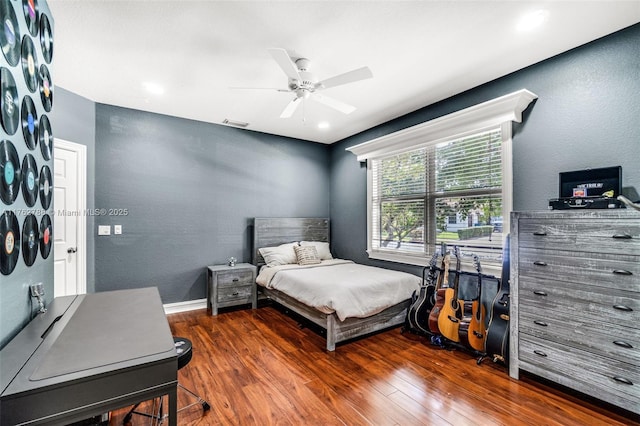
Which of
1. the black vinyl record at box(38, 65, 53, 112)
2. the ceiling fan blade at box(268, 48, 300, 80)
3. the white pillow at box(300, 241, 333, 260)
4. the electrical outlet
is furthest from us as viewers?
the white pillow at box(300, 241, 333, 260)

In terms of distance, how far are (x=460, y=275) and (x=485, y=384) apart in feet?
3.87

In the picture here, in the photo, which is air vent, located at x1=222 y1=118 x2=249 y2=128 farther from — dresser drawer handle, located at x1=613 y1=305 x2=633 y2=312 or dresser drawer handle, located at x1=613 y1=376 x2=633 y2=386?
dresser drawer handle, located at x1=613 y1=376 x2=633 y2=386

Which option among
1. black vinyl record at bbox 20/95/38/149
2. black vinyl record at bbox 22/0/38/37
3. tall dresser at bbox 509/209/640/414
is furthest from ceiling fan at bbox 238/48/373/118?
tall dresser at bbox 509/209/640/414

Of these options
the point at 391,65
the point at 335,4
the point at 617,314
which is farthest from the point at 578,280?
the point at 335,4

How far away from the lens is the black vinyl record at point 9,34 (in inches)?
46.1

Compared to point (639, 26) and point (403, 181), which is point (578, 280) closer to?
point (639, 26)

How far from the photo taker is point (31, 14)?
1.48m

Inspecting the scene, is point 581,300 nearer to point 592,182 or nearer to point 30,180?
point 592,182

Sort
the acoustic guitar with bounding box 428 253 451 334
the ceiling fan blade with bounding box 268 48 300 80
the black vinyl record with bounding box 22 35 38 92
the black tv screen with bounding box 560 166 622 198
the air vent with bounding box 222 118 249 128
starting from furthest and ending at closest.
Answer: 1. the air vent with bounding box 222 118 249 128
2. the acoustic guitar with bounding box 428 253 451 334
3. the black tv screen with bounding box 560 166 622 198
4. the ceiling fan blade with bounding box 268 48 300 80
5. the black vinyl record with bounding box 22 35 38 92

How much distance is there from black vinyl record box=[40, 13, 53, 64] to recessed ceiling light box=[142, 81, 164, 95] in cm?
130

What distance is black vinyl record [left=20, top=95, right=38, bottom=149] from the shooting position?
1.37 meters

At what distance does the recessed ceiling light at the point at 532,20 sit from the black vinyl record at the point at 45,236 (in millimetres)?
3307

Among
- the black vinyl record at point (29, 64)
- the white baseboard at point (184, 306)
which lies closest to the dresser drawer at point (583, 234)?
the black vinyl record at point (29, 64)

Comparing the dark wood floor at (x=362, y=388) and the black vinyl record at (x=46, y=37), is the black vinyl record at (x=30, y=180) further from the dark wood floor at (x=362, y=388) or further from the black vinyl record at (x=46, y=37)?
Answer: the dark wood floor at (x=362, y=388)
